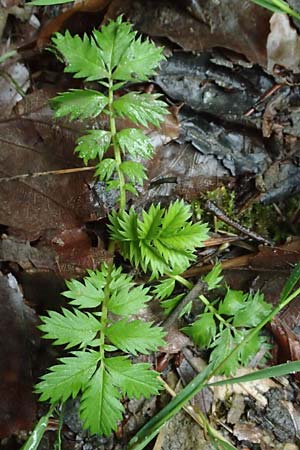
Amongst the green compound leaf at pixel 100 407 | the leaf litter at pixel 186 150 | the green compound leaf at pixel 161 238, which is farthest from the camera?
the leaf litter at pixel 186 150

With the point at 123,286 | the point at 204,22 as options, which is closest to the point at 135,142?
the point at 123,286

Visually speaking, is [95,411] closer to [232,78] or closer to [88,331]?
[88,331]

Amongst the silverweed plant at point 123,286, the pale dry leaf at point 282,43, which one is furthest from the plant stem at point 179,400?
the pale dry leaf at point 282,43

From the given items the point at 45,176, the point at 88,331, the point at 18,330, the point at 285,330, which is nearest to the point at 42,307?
the point at 18,330

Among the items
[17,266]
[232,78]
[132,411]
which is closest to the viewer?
[132,411]

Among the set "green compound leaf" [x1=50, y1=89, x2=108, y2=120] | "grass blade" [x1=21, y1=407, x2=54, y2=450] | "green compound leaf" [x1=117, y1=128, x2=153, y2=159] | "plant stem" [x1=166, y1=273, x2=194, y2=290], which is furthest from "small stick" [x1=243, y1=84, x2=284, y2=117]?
"grass blade" [x1=21, y1=407, x2=54, y2=450]

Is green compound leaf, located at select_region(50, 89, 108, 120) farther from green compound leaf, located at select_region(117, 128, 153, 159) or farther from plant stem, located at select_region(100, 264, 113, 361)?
plant stem, located at select_region(100, 264, 113, 361)

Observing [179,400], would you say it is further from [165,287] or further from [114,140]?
[114,140]

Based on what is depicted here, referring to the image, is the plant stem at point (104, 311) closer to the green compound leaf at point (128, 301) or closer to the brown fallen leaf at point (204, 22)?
the green compound leaf at point (128, 301)
